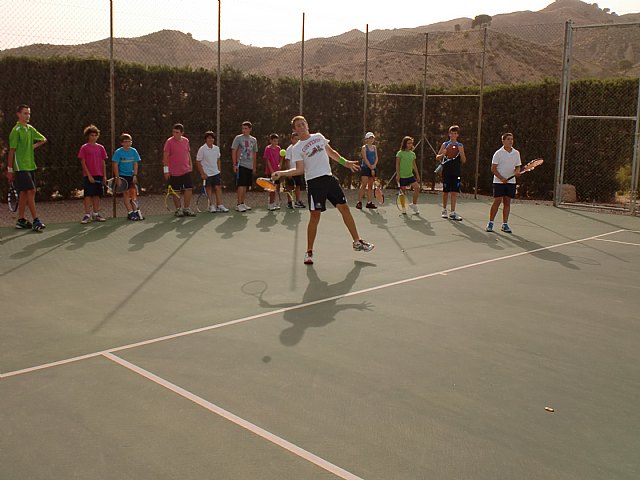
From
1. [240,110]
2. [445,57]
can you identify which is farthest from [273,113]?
[445,57]

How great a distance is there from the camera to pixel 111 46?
12.8 m

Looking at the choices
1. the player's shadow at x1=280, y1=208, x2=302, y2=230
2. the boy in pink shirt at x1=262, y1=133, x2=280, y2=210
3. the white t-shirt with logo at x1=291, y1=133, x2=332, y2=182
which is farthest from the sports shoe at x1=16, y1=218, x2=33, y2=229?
the white t-shirt with logo at x1=291, y1=133, x2=332, y2=182

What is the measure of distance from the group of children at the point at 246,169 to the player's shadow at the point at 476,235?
292 mm

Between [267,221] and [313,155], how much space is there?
4.27 m

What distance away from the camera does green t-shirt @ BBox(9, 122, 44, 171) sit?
1098cm

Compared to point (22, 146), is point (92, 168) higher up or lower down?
lower down

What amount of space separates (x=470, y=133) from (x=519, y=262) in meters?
10.8

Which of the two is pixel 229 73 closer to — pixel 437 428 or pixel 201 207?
pixel 201 207

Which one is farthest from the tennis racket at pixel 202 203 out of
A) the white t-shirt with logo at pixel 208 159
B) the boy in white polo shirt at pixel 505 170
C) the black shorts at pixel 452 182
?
the boy in white polo shirt at pixel 505 170

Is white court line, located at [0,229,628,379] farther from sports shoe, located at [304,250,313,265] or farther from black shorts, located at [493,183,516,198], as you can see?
black shorts, located at [493,183,516,198]

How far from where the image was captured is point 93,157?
12.2 meters

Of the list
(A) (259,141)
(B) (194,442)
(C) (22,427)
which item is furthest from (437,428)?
(A) (259,141)

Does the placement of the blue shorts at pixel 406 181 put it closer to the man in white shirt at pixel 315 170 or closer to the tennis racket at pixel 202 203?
the tennis racket at pixel 202 203

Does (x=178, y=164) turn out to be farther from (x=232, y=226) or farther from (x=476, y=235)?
(x=476, y=235)
